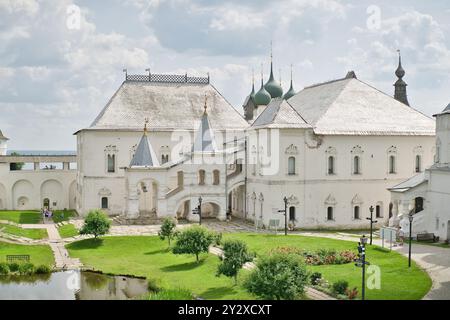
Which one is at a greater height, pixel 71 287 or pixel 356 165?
pixel 356 165

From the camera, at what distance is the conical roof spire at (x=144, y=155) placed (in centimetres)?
4806

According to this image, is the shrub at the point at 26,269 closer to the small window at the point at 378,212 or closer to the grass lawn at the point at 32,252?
the grass lawn at the point at 32,252

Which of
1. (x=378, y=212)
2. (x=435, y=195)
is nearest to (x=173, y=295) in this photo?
(x=435, y=195)

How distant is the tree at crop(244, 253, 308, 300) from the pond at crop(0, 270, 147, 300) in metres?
6.43

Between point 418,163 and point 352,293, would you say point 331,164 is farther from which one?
point 352,293

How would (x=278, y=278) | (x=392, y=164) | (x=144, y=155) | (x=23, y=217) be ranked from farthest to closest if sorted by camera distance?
1. (x=23, y=217)
2. (x=144, y=155)
3. (x=392, y=164)
4. (x=278, y=278)

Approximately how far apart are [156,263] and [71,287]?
18.7 ft

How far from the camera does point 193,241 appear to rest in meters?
31.8

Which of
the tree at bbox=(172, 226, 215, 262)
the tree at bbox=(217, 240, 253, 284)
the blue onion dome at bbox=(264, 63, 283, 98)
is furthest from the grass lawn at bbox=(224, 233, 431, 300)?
the blue onion dome at bbox=(264, 63, 283, 98)

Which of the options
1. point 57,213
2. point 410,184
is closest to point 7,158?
point 57,213

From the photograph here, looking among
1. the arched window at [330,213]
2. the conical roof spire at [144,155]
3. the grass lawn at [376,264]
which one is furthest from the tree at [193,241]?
the conical roof spire at [144,155]

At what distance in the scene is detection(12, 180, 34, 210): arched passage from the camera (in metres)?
58.8

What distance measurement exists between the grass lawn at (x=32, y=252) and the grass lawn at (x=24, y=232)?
378 centimetres

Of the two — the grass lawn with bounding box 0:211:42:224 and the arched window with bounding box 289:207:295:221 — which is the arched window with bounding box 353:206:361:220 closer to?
the arched window with bounding box 289:207:295:221
